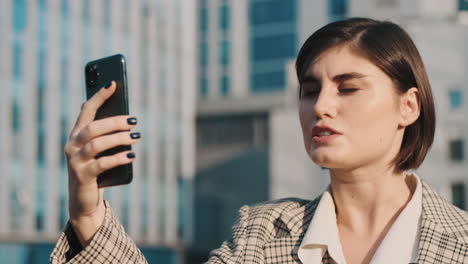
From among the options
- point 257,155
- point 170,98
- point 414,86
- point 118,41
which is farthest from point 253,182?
point 414,86

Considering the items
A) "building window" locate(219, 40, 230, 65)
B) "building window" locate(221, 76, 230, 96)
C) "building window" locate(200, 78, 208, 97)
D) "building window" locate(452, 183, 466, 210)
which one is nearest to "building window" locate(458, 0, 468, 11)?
"building window" locate(452, 183, 466, 210)

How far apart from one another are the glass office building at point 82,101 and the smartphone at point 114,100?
102 feet

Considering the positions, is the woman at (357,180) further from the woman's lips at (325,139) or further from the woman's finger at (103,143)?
the woman's finger at (103,143)

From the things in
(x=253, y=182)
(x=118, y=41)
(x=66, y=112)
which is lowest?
(x=253, y=182)

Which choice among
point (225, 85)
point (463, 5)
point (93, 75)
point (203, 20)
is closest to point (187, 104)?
point (225, 85)

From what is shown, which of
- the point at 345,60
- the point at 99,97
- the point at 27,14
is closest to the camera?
the point at 99,97

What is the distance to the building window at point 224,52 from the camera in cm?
7100

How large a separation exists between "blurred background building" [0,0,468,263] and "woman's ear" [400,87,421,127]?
32.0m

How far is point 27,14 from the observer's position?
141 ft

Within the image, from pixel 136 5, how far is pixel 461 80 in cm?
2307

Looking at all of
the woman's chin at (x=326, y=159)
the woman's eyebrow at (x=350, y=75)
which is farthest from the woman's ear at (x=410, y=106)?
the woman's chin at (x=326, y=159)

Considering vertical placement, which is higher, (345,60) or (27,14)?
(27,14)

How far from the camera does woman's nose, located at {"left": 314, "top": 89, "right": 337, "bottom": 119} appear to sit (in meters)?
2.30

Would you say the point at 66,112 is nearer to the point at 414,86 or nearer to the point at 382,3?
the point at 382,3
